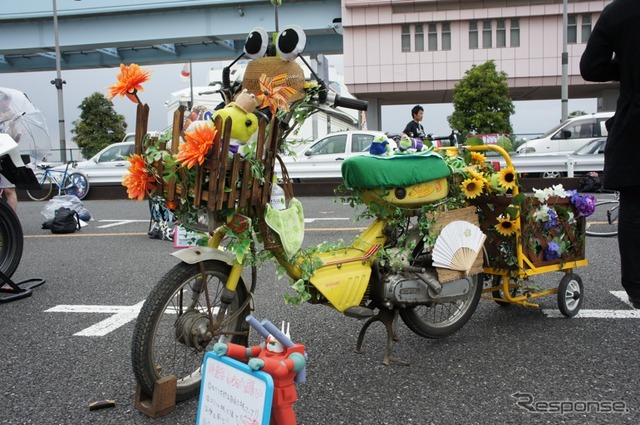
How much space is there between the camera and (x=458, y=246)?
3.10 metres

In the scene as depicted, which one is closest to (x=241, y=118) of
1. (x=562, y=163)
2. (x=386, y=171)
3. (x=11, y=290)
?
(x=386, y=171)

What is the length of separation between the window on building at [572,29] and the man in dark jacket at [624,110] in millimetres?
33508

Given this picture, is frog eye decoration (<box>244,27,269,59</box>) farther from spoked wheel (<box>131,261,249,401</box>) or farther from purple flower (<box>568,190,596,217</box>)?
purple flower (<box>568,190,596,217</box>)

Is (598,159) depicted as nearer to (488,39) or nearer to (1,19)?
(488,39)

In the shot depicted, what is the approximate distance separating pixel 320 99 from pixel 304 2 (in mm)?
28116

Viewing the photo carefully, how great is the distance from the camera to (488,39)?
33781 mm

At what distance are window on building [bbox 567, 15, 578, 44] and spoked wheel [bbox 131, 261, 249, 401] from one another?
35.0m

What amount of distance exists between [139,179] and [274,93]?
2.22 feet

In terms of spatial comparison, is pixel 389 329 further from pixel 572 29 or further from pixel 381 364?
pixel 572 29

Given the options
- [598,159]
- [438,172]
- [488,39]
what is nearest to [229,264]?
[438,172]

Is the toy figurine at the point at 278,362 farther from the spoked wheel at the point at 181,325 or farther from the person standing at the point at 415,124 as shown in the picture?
the person standing at the point at 415,124

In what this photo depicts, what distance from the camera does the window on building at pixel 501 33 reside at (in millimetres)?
33469

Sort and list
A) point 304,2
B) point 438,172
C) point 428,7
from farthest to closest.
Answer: point 428,7 < point 304,2 < point 438,172

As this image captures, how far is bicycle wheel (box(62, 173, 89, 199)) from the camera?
1395cm
